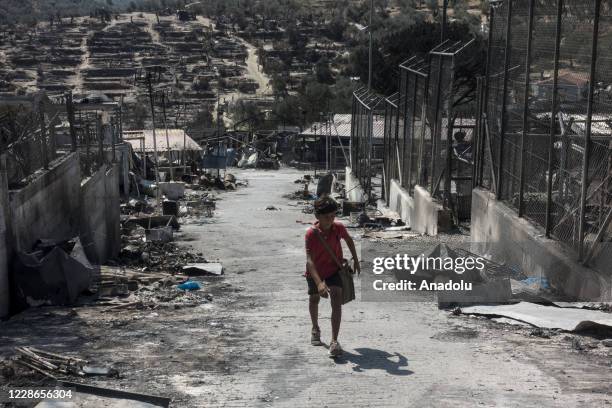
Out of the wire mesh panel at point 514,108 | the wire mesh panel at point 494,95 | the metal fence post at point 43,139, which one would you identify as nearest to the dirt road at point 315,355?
the wire mesh panel at point 514,108

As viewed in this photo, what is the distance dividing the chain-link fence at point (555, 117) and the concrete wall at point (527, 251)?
17 cm

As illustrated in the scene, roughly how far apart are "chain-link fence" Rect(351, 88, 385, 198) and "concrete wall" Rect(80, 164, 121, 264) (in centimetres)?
892

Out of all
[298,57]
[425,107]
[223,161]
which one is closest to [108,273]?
[425,107]

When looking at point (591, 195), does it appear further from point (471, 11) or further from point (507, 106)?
point (471, 11)

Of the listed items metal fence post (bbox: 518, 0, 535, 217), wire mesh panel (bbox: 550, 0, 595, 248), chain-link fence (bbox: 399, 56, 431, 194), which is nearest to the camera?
wire mesh panel (bbox: 550, 0, 595, 248)

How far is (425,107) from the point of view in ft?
65.4

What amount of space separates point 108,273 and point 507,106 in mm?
6173

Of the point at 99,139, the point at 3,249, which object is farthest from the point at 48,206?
the point at 99,139

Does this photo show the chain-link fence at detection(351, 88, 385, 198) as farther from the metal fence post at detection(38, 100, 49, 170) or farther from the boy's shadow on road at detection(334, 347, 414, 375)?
the boy's shadow on road at detection(334, 347, 414, 375)

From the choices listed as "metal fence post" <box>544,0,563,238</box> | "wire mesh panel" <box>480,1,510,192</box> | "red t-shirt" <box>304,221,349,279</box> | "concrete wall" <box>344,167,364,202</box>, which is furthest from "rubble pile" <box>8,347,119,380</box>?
"concrete wall" <box>344,167,364,202</box>

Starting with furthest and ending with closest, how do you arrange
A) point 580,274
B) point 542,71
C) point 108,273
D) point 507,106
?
point 507,106, point 108,273, point 542,71, point 580,274

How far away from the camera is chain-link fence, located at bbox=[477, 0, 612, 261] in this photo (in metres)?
9.05

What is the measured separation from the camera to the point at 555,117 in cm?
1030

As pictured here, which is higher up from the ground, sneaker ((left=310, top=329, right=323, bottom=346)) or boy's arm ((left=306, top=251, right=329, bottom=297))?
boy's arm ((left=306, top=251, right=329, bottom=297))
